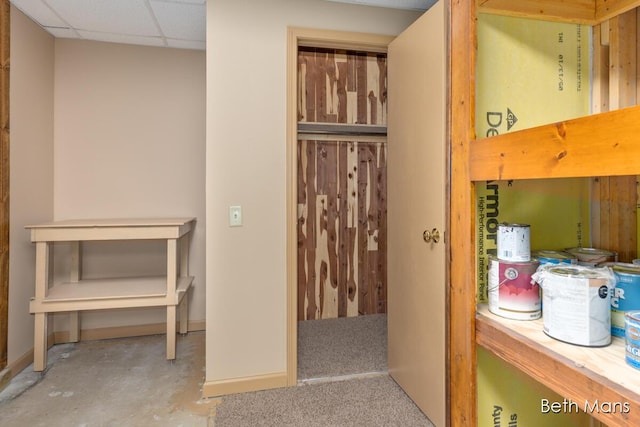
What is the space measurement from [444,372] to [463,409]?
646 mm

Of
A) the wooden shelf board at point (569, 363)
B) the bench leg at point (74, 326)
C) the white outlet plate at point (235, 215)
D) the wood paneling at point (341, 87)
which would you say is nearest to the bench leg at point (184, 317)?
the bench leg at point (74, 326)

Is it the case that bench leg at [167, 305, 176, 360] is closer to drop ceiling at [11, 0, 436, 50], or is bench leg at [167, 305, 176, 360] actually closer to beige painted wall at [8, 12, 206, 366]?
beige painted wall at [8, 12, 206, 366]

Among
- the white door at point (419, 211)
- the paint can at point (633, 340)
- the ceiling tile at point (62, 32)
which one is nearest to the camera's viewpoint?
the paint can at point (633, 340)

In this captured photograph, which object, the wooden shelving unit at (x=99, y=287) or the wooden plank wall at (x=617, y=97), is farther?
the wooden shelving unit at (x=99, y=287)

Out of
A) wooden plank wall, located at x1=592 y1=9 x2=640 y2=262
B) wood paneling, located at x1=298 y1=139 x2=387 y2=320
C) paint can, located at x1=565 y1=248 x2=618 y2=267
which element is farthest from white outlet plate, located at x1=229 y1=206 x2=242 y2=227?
wooden plank wall, located at x1=592 y1=9 x2=640 y2=262

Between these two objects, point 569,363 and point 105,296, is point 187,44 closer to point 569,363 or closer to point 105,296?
point 105,296

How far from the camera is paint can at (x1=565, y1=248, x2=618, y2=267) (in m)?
1.14

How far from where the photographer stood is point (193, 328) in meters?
2.96

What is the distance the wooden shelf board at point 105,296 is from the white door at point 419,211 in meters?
1.58

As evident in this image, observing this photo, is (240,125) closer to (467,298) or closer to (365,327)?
(467,298)

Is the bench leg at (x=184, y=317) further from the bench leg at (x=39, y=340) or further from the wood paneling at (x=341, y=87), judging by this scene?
the wood paneling at (x=341, y=87)

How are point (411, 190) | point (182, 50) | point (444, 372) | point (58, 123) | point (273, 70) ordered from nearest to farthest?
1. point (444, 372)
2. point (411, 190)
3. point (273, 70)
4. point (58, 123)
5. point (182, 50)

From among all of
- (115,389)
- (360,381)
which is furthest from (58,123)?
(360,381)

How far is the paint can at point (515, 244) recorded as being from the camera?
40.9 inches
